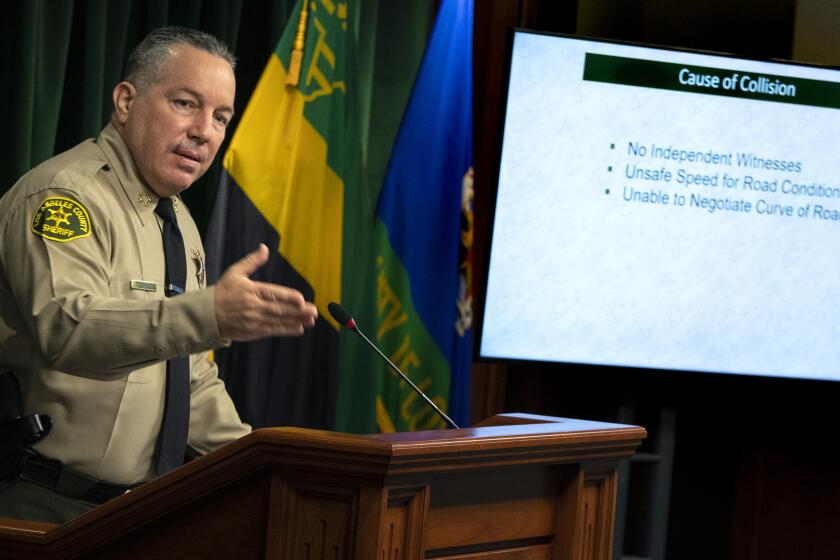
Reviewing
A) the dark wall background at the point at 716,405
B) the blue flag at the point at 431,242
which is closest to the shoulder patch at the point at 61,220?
the blue flag at the point at 431,242

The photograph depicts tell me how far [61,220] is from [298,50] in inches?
64.9

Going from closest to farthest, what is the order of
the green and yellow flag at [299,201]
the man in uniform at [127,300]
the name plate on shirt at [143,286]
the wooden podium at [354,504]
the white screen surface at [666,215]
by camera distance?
the wooden podium at [354,504] → the man in uniform at [127,300] → the name plate on shirt at [143,286] → the green and yellow flag at [299,201] → the white screen surface at [666,215]

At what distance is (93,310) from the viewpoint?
6.27ft

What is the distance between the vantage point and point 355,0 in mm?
3820

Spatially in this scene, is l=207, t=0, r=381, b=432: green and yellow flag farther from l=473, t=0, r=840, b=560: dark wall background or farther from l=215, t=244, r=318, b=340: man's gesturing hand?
l=215, t=244, r=318, b=340: man's gesturing hand

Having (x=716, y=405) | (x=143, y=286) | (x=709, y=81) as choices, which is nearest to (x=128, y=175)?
(x=143, y=286)

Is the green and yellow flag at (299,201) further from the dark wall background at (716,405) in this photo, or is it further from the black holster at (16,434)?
the black holster at (16,434)

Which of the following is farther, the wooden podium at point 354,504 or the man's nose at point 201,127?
the man's nose at point 201,127

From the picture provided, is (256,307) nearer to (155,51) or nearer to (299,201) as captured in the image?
(155,51)

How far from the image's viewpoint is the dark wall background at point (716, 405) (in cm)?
454

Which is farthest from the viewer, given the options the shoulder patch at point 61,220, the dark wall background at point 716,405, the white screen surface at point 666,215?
the dark wall background at point 716,405

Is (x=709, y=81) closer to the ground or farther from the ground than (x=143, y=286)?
farther from the ground

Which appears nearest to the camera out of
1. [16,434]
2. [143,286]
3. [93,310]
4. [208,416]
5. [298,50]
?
[93,310]

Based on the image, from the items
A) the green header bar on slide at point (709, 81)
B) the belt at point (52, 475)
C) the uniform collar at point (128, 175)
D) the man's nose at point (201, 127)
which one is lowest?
the belt at point (52, 475)
